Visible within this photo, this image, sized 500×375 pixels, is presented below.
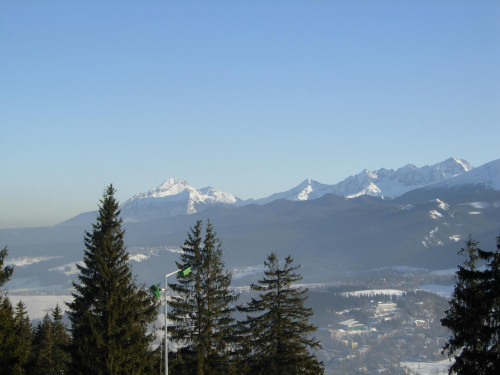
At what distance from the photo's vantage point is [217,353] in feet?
97.5

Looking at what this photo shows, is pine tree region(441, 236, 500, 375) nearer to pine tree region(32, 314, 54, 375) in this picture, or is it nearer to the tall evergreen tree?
the tall evergreen tree

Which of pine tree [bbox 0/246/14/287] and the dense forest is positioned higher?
pine tree [bbox 0/246/14/287]

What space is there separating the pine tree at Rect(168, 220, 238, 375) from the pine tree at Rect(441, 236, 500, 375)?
11575 mm

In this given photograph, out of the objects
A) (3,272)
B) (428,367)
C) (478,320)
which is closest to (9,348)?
(3,272)

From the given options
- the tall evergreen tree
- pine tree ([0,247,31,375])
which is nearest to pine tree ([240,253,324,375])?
pine tree ([0,247,31,375])

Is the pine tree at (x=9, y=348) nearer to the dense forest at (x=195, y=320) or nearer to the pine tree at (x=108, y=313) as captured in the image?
the dense forest at (x=195, y=320)

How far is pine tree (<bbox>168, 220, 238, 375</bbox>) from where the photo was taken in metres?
29.1

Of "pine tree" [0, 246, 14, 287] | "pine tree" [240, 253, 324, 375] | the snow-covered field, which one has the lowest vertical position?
the snow-covered field

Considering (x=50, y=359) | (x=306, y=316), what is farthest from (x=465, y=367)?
(x=50, y=359)

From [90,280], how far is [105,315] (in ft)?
5.91

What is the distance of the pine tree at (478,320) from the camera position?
69.3 feet

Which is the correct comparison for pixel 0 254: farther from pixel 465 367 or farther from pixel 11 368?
pixel 465 367

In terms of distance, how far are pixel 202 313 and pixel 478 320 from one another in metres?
13.9

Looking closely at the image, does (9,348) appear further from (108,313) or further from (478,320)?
(478,320)
